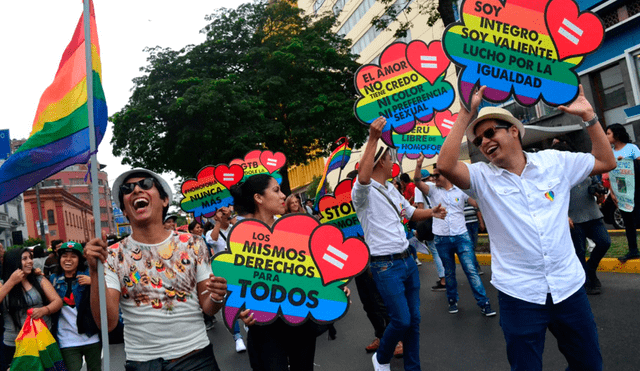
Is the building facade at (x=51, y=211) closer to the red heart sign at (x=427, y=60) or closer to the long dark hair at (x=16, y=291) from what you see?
the long dark hair at (x=16, y=291)

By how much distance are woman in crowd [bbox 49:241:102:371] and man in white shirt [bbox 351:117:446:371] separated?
2340 millimetres

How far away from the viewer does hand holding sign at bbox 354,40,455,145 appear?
5266mm

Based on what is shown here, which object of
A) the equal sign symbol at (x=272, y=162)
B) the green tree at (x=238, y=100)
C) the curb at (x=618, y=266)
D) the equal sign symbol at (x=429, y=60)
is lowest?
the curb at (x=618, y=266)

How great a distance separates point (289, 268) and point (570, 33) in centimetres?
240

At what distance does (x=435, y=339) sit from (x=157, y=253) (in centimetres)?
364

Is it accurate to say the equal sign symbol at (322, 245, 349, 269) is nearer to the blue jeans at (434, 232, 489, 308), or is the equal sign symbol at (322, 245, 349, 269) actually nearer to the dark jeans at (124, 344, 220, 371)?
the dark jeans at (124, 344, 220, 371)

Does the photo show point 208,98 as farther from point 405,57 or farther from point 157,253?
point 157,253

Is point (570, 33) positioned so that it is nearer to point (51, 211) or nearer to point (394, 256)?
point (394, 256)

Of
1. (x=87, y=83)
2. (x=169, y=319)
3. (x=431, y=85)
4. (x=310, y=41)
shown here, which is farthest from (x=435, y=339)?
(x=310, y=41)

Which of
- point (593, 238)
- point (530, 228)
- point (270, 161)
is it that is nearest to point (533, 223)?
point (530, 228)

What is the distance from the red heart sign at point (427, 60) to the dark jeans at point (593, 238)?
239 centimetres

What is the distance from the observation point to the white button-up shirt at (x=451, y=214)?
6.52m

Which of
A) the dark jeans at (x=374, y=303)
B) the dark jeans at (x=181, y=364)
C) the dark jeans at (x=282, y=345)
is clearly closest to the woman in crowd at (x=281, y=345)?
the dark jeans at (x=282, y=345)

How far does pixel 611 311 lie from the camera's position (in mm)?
5395
